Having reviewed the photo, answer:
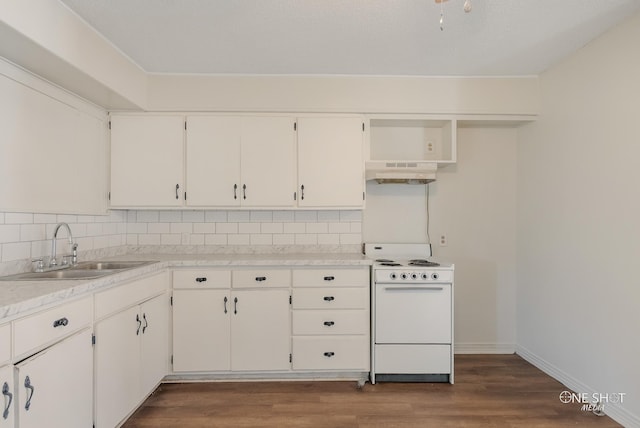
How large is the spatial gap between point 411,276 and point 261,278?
3.86 feet

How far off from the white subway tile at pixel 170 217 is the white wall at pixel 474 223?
1797mm

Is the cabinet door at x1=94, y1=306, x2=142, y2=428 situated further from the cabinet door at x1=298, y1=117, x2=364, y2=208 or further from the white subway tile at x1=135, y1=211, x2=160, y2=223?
the cabinet door at x1=298, y1=117, x2=364, y2=208

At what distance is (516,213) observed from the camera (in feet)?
11.2

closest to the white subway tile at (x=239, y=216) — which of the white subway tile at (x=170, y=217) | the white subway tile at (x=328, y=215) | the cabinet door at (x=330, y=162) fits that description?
the white subway tile at (x=170, y=217)

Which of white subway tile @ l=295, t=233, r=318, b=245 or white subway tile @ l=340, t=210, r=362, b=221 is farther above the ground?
white subway tile @ l=340, t=210, r=362, b=221

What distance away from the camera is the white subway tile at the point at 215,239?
331 cm

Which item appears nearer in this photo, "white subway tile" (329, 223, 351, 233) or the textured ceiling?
the textured ceiling

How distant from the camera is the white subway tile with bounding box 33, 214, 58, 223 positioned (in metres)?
2.32

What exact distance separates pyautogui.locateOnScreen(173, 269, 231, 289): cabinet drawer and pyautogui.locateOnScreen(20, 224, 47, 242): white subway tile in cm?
89

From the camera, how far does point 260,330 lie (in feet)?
9.10

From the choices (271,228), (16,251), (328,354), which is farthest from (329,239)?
(16,251)

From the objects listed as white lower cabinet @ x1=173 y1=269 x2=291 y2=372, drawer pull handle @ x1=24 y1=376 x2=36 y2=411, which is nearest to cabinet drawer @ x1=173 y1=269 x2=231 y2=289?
white lower cabinet @ x1=173 y1=269 x2=291 y2=372

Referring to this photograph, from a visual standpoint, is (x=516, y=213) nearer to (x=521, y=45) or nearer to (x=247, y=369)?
(x=521, y=45)

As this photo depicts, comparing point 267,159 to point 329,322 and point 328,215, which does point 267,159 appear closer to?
point 328,215
